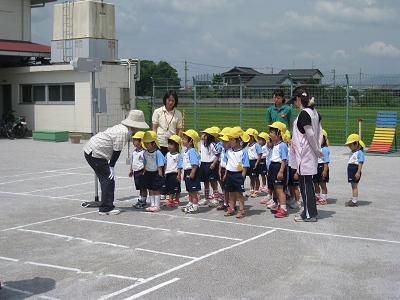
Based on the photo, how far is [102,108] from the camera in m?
11.2

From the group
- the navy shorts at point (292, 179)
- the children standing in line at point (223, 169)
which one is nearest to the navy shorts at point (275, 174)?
the navy shorts at point (292, 179)

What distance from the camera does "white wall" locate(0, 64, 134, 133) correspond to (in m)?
25.5

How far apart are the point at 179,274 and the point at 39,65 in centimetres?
2276

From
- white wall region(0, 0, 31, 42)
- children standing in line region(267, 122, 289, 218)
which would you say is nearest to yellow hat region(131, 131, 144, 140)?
children standing in line region(267, 122, 289, 218)

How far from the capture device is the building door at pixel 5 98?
2952 centimetres

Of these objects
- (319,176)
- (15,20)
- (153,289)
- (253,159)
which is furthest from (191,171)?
(15,20)

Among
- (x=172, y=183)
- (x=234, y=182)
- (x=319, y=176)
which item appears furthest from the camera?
(x=319, y=176)

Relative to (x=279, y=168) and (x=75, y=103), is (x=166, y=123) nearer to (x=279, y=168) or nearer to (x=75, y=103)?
(x=279, y=168)

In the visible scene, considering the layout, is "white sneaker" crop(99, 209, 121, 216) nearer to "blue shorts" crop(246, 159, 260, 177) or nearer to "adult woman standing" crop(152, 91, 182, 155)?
"adult woman standing" crop(152, 91, 182, 155)

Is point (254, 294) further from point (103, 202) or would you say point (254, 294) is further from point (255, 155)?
point (255, 155)

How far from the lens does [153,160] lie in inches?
412

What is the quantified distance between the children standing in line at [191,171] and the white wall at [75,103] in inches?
596

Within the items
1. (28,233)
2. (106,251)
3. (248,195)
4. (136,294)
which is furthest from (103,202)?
(136,294)

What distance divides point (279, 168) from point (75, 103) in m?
17.6
